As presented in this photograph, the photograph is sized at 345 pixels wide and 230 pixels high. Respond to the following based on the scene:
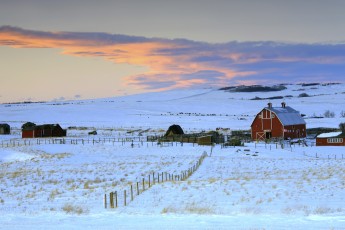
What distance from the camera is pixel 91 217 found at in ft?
50.3

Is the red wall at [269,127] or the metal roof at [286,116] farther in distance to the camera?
the metal roof at [286,116]

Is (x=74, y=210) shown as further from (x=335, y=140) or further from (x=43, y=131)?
(x=43, y=131)

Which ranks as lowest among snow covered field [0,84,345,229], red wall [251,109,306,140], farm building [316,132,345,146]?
snow covered field [0,84,345,229]

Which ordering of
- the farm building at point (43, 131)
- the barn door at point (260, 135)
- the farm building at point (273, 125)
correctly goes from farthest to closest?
the farm building at point (43, 131)
the barn door at point (260, 135)
the farm building at point (273, 125)

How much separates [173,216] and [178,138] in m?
47.0

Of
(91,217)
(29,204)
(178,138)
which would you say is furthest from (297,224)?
(178,138)

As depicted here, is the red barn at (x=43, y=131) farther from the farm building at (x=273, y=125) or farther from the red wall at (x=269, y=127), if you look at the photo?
the farm building at (x=273, y=125)

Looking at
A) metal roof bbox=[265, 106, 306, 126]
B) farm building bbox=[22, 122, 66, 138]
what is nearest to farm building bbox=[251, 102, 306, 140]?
metal roof bbox=[265, 106, 306, 126]

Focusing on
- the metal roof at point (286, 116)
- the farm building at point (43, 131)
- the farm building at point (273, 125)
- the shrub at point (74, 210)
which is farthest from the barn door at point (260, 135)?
the shrub at point (74, 210)

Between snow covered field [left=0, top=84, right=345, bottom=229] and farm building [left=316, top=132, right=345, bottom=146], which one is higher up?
farm building [left=316, top=132, right=345, bottom=146]

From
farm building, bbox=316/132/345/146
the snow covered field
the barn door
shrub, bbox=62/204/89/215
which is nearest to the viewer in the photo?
the snow covered field

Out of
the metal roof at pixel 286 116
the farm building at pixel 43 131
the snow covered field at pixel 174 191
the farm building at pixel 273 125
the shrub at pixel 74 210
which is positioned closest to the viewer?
the snow covered field at pixel 174 191

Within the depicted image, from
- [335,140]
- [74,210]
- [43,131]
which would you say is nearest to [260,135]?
[335,140]

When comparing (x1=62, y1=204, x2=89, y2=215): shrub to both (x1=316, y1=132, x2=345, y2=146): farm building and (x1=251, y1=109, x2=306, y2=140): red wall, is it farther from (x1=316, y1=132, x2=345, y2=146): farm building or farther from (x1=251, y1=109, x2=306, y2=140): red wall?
(x1=251, y1=109, x2=306, y2=140): red wall
